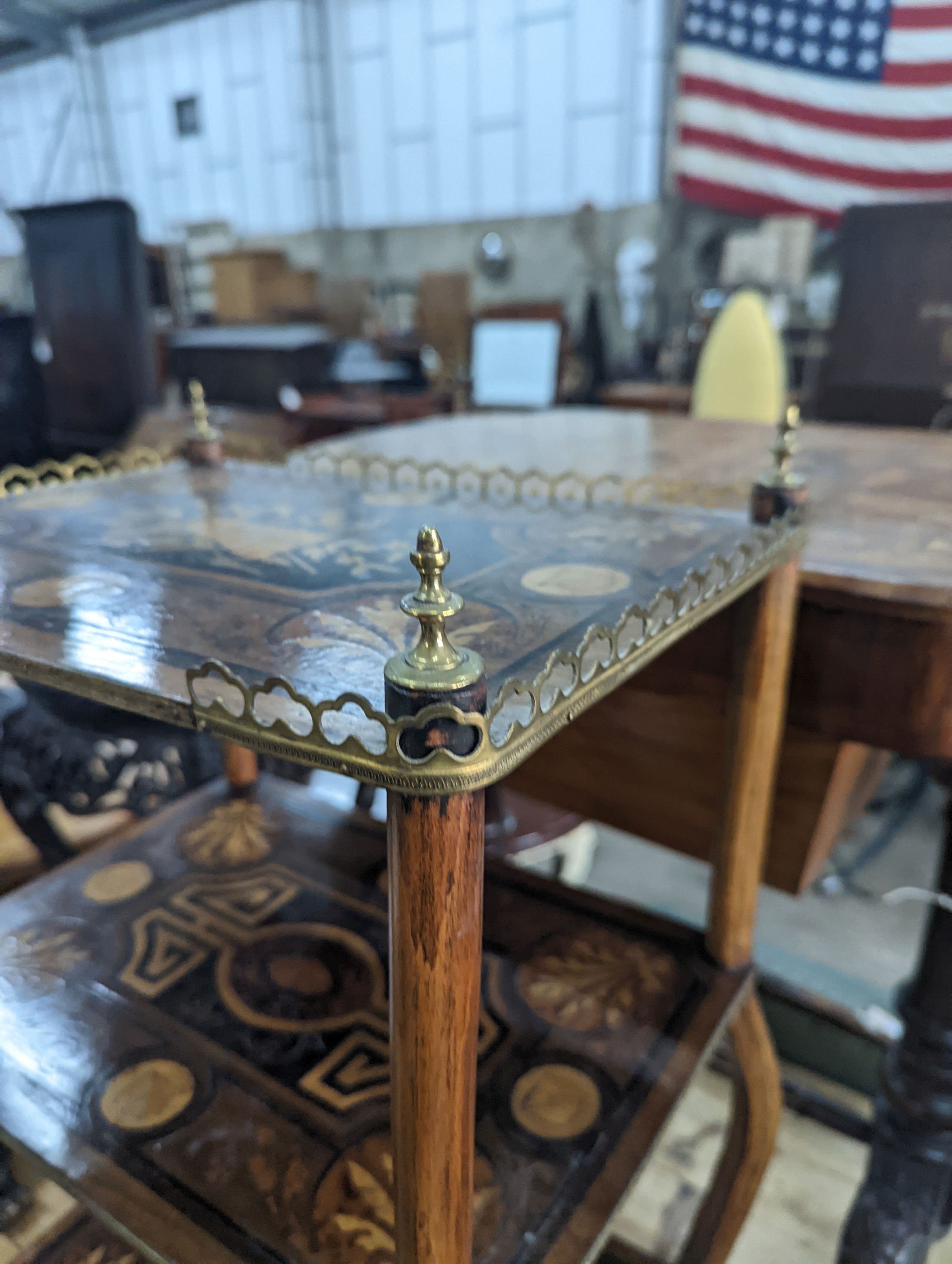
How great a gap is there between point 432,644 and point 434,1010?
187 mm

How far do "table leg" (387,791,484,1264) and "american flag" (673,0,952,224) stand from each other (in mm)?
3818

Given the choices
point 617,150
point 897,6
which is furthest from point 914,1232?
point 617,150

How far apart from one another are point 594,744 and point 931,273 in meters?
2.30

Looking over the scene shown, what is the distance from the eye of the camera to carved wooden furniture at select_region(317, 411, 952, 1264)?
2.79 ft

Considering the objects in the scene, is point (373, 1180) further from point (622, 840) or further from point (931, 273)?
point (931, 273)

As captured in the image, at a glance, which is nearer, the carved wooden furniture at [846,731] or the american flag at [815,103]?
the carved wooden furniture at [846,731]

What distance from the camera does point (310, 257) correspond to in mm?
5875

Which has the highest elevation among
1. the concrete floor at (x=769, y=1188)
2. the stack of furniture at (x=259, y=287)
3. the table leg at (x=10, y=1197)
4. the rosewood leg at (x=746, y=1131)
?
the stack of furniture at (x=259, y=287)

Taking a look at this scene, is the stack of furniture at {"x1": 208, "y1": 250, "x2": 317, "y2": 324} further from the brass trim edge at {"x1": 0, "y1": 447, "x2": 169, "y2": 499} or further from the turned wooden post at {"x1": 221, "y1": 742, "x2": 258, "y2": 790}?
the turned wooden post at {"x1": 221, "y1": 742, "x2": 258, "y2": 790}

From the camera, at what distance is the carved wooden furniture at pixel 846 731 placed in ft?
2.79

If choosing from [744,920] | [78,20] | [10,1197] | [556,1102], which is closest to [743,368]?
[744,920]

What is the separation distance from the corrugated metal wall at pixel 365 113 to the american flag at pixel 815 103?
0.49 m

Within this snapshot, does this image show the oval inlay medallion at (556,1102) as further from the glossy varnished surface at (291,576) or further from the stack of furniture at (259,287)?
the stack of furniture at (259,287)

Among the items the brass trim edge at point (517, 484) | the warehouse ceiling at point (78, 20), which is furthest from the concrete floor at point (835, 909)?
the warehouse ceiling at point (78, 20)
